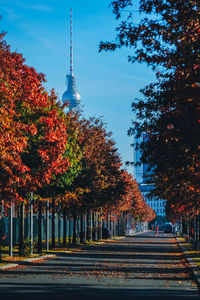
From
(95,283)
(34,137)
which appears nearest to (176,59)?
(95,283)

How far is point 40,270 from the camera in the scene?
22203mm

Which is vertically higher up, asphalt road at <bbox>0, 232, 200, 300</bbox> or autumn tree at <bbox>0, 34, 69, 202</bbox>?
autumn tree at <bbox>0, 34, 69, 202</bbox>

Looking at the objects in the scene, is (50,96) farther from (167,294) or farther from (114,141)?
(114,141)

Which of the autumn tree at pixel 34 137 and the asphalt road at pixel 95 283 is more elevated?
the autumn tree at pixel 34 137

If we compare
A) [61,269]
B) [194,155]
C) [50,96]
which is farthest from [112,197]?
[194,155]

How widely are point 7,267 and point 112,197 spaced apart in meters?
31.5

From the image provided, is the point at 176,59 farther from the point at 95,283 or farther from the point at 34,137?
the point at 34,137

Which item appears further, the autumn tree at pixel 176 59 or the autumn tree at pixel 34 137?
the autumn tree at pixel 34 137

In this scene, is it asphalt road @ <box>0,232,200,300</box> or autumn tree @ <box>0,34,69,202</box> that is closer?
asphalt road @ <box>0,232,200,300</box>

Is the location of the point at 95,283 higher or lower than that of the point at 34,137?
lower

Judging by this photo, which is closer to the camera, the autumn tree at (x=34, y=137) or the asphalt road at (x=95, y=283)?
the asphalt road at (x=95, y=283)

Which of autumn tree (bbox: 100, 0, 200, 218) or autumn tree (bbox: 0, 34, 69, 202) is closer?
autumn tree (bbox: 100, 0, 200, 218)

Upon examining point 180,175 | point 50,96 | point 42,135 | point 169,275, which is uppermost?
point 50,96

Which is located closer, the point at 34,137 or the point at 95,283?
the point at 95,283
